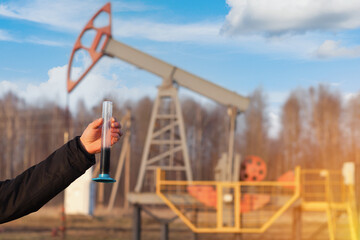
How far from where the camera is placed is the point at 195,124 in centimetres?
4672

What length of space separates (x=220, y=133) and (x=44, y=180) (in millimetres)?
45200

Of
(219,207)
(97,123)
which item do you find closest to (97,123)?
(97,123)

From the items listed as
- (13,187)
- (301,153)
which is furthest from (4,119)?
(13,187)

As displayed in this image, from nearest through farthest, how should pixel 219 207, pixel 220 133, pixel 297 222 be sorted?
pixel 219 207 < pixel 297 222 < pixel 220 133

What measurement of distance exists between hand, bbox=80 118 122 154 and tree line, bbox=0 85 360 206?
43.1 metres

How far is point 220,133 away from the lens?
4731 centimetres

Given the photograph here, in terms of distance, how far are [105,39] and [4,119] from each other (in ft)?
106

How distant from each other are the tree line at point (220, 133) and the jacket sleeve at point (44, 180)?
42.9 m

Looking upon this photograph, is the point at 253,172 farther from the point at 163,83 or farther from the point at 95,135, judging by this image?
the point at 95,135

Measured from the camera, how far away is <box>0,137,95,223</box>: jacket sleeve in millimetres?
2287

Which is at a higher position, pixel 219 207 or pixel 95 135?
pixel 95 135

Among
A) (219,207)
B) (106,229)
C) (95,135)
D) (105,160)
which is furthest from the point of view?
(106,229)

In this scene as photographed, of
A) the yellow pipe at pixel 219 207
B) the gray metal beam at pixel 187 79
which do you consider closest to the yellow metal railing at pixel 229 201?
the yellow pipe at pixel 219 207

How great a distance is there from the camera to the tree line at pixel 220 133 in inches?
1794
